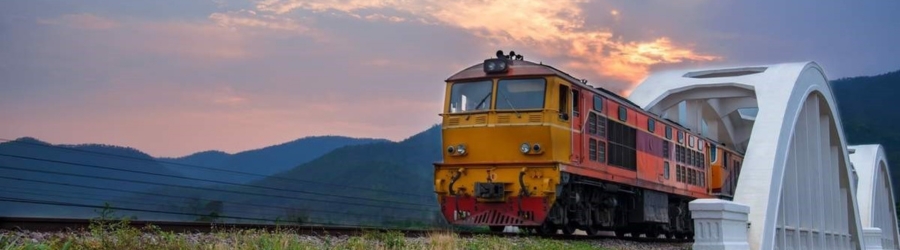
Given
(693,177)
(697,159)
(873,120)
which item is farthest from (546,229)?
(873,120)

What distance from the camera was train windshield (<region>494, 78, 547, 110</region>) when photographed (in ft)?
55.4

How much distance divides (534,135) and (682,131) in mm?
8691

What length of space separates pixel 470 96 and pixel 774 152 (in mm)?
7499

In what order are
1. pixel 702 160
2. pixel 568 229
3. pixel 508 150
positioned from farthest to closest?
1. pixel 702 160
2. pixel 568 229
3. pixel 508 150

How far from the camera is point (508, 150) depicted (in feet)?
55.7

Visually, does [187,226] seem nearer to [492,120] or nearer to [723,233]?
[492,120]

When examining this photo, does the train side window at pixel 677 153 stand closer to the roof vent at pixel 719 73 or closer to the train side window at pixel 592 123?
the train side window at pixel 592 123

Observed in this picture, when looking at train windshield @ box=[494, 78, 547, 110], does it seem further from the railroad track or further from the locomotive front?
the railroad track

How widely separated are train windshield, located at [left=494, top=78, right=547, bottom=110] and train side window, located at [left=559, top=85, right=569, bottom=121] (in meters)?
0.41

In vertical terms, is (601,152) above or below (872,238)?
above

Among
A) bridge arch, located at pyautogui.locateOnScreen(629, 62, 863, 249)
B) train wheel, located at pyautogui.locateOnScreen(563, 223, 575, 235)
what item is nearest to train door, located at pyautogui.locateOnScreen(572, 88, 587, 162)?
train wheel, located at pyautogui.locateOnScreen(563, 223, 575, 235)

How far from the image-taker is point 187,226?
12.3 metres

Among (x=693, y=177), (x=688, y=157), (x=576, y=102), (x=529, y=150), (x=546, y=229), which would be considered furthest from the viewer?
(x=693, y=177)

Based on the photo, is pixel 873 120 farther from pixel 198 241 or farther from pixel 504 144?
pixel 198 241
